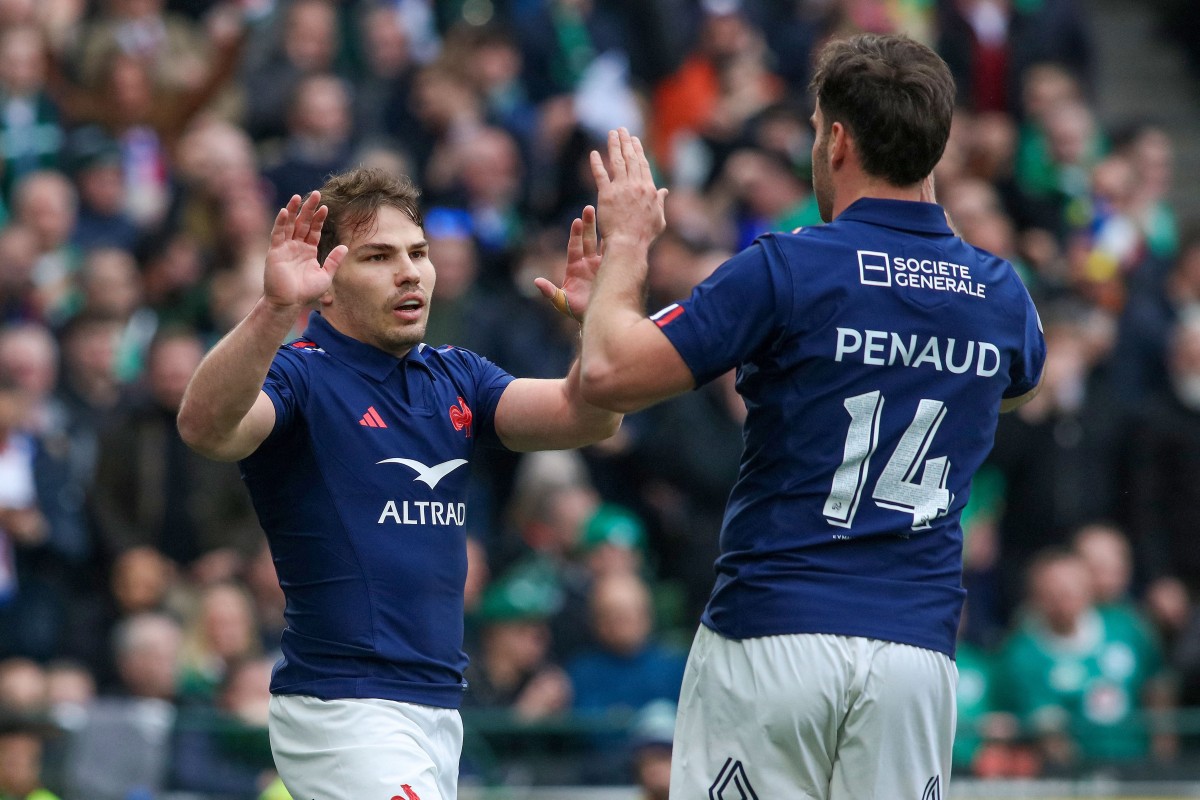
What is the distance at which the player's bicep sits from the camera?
482cm

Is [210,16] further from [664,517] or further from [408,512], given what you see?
[408,512]

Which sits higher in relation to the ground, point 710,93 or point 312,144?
point 710,93

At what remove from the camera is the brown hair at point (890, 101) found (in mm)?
4941

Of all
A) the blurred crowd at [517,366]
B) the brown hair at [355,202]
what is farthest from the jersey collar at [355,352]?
the blurred crowd at [517,366]

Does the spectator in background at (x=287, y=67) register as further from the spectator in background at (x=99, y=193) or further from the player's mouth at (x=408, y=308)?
the player's mouth at (x=408, y=308)

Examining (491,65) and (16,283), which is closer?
(16,283)

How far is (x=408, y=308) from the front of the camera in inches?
221

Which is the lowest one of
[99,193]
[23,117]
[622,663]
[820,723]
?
[622,663]

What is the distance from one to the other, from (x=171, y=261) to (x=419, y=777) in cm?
717

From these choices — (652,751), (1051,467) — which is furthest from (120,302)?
(1051,467)

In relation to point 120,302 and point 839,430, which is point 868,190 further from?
point 120,302

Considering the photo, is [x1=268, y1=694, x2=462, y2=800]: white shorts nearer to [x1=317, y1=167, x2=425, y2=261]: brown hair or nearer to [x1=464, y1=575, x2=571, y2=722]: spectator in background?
[x1=317, y1=167, x2=425, y2=261]: brown hair

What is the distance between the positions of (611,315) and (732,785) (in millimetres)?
1245

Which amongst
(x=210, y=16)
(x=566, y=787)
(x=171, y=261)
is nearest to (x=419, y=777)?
(x=566, y=787)
